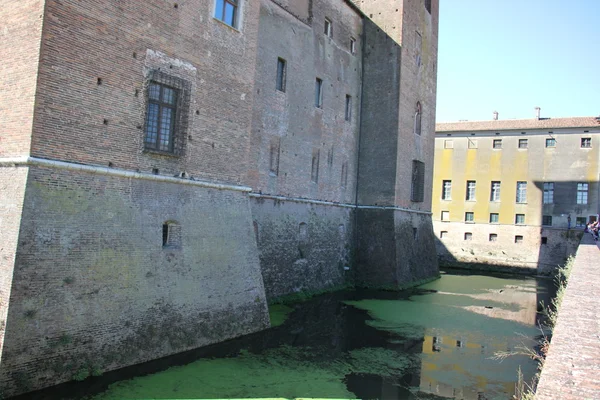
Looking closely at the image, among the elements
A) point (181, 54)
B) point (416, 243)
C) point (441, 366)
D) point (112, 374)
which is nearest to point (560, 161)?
point (416, 243)

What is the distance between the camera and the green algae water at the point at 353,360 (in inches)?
302

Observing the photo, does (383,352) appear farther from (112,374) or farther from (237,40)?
(237,40)

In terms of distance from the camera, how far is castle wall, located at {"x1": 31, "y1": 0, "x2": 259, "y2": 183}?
7512 millimetres

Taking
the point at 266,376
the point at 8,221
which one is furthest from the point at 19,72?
the point at 266,376

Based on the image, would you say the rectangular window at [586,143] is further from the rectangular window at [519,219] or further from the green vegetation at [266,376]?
the green vegetation at [266,376]

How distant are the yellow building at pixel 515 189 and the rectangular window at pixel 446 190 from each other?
0.07 metres

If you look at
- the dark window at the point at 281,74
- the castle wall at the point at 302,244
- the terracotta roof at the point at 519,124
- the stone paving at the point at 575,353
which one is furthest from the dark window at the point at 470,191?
the stone paving at the point at 575,353

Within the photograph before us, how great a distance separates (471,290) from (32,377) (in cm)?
1782

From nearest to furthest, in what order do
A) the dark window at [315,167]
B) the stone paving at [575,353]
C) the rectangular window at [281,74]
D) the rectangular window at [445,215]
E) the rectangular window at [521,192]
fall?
the stone paving at [575,353] < the rectangular window at [281,74] < the dark window at [315,167] < the rectangular window at [521,192] < the rectangular window at [445,215]

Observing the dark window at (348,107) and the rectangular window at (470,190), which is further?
the rectangular window at (470,190)

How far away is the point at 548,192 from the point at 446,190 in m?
6.21

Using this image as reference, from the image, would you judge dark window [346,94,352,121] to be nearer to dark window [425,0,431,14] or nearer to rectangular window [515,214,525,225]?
dark window [425,0,431,14]

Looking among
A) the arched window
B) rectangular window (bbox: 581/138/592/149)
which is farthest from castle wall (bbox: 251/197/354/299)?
rectangular window (bbox: 581/138/592/149)

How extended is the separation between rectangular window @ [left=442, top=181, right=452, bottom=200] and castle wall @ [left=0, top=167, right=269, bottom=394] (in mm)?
24895
